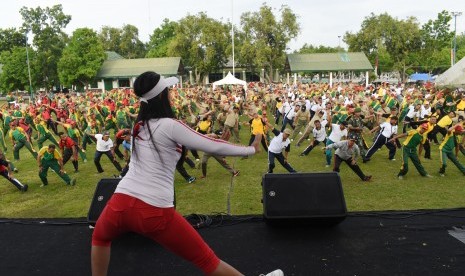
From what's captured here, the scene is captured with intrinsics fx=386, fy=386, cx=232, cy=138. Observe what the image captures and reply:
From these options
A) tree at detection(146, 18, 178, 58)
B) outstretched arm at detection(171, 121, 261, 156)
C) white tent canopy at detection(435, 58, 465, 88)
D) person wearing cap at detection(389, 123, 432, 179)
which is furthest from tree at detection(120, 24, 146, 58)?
outstretched arm at detection(171, 121, 261, 156)

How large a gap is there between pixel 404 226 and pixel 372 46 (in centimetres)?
4667

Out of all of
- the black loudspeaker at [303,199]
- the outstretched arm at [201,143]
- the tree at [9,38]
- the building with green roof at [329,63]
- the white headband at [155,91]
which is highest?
the tree at [9,38]

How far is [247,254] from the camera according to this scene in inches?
177

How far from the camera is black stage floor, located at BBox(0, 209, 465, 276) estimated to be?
13.6 feet

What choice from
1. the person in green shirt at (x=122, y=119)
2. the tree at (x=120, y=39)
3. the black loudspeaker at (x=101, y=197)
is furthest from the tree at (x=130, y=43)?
the black loudspeaker at (x=101, y=197)

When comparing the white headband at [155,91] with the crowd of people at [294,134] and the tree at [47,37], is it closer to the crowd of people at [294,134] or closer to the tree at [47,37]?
the crowd of people at [294,134]

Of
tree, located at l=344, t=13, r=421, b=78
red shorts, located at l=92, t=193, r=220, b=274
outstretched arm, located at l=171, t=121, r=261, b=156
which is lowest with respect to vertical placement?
red shorts, located at l=92, t=193, r=220, b=274

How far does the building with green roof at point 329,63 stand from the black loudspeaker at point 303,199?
38.5m

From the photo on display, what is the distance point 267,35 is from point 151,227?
43.2 meters

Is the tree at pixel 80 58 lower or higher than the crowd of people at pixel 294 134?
higher

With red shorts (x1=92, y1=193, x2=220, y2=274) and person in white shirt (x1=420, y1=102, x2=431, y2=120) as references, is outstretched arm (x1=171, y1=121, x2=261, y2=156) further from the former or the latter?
person in white shirt (x1=420, y1=102, x2=431, y2=120)

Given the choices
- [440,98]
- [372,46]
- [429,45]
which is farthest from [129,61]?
[440,98]

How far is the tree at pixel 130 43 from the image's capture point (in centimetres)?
7569

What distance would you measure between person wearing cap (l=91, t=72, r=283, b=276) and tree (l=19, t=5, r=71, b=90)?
5015 centimetres
